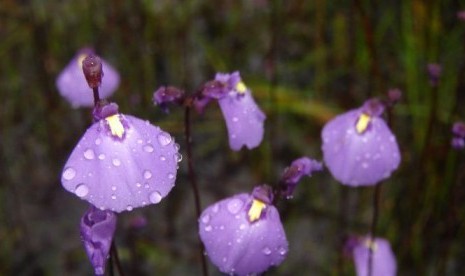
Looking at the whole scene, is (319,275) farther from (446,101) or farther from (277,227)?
(277,227)

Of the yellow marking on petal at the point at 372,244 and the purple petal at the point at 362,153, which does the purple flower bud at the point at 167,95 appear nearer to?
the purple petal at the point at 362,153

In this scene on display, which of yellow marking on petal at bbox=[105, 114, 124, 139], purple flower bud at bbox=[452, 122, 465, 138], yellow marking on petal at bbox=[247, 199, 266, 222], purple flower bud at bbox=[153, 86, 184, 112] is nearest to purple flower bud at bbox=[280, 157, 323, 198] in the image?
yellow marking on petal at bbox=[247, 199, 266, 222]

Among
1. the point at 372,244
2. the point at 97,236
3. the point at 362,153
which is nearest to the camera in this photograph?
the point at 97,236

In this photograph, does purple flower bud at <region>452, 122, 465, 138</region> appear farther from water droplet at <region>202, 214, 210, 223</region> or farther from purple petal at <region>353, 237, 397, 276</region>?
water droplet at <region>202, 214, 210, 223</region>

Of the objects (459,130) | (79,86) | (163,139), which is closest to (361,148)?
(459,130)

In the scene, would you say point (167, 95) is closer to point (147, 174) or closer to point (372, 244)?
point (147, 174)

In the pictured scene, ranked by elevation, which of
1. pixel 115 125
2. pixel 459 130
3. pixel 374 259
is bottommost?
pixel 374 259
